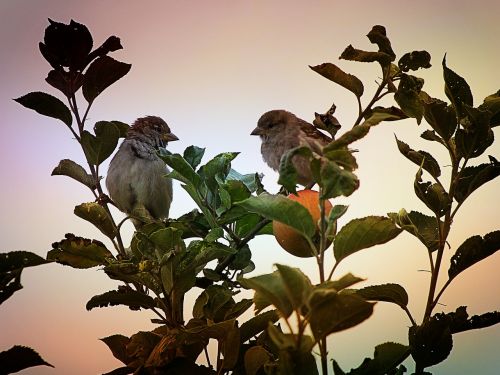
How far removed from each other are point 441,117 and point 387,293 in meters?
0.20

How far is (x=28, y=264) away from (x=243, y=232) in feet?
0.95

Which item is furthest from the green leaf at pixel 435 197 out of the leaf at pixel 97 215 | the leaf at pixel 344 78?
the leaf at pixel 97 215

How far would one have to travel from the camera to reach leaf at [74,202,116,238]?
761mm

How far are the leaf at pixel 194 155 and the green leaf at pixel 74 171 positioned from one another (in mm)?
132

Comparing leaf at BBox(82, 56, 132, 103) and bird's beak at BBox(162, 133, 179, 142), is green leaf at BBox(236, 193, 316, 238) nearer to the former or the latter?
leaf at BBox(82, 56, 132, 103)

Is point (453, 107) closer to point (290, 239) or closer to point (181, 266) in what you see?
point (290, 239)

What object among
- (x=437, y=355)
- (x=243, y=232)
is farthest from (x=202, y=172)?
(x=437, y=355)

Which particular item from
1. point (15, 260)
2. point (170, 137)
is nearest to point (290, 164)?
point (15, 260)

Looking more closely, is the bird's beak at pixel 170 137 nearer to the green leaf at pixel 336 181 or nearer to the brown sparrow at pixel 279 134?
the brown sparrow at pixel 279 134

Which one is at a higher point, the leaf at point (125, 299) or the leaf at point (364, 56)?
the leaf at point (364, 56)

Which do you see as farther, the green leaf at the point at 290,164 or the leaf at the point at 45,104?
the leaf at the point at 45,104

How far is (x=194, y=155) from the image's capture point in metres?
Answer: 0.87

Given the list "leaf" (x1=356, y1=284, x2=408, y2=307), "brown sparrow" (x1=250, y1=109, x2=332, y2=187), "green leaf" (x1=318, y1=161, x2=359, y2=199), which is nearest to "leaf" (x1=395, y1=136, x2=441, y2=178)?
"leaf" (x1=356, y1=284, x2=408, y2=307)

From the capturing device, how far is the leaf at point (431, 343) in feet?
2.06
